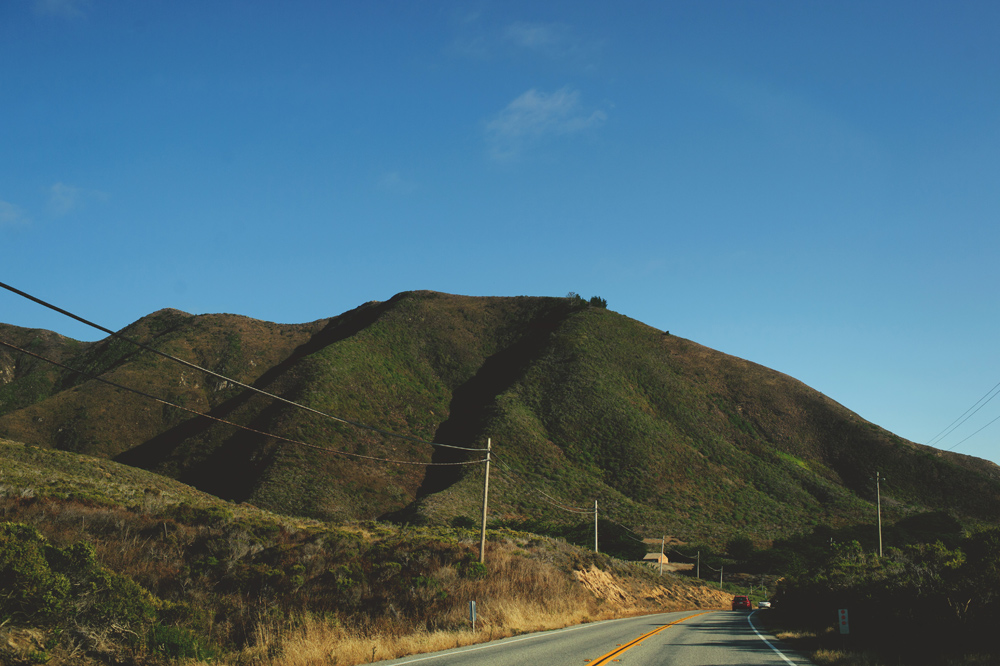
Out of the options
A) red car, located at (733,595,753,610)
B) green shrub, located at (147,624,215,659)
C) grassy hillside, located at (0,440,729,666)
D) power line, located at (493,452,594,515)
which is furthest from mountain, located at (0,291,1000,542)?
green shrub, located at (147,624,215,659)

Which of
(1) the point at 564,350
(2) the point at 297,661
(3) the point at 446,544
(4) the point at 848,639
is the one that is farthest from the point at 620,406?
(2) the point at 297,661

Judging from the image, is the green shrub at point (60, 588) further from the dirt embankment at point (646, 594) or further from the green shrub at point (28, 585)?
the dirt embankment at point (646, 594)

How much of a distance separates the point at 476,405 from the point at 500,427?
1404 cm

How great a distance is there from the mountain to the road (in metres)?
40.3

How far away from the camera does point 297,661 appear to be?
454 inches

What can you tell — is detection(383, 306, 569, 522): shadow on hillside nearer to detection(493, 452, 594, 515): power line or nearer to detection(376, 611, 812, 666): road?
detection(493, 452, 594, 515): power line

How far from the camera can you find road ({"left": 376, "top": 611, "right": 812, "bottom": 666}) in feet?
40.2

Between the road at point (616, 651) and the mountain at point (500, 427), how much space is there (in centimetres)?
4025

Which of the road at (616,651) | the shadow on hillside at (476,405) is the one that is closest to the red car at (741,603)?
the shadow on hillside at (476,405)

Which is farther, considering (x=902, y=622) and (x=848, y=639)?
(x=848, y=639)

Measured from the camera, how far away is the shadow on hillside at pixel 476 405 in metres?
72.3

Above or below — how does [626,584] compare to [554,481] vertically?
below

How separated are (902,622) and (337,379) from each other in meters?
78.3

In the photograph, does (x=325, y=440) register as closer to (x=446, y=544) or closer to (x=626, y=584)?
(x=626, y=584)
